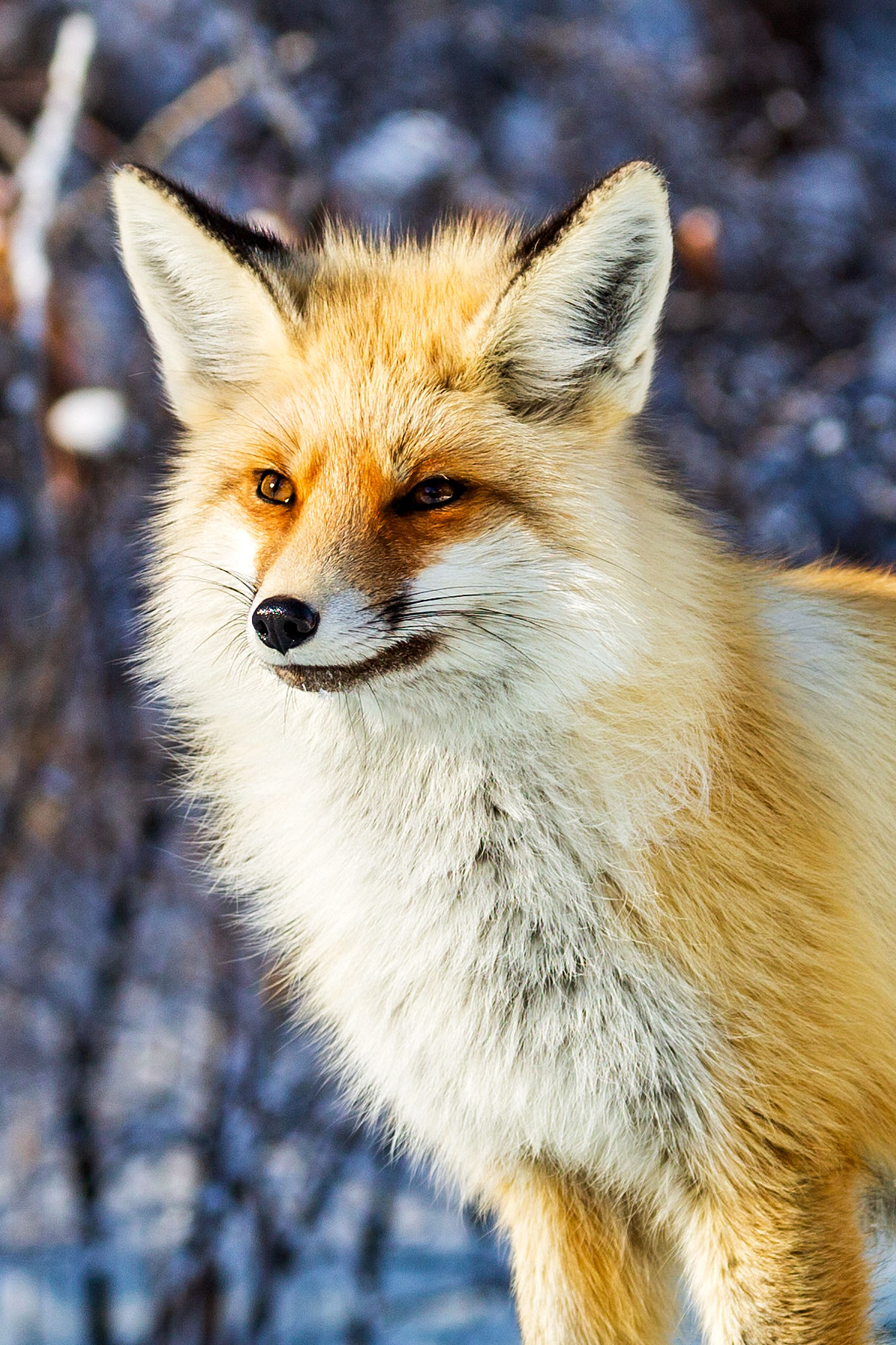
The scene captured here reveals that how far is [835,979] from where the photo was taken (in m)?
1.66

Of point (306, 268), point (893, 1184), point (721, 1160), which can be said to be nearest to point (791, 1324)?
point (721, 1160)

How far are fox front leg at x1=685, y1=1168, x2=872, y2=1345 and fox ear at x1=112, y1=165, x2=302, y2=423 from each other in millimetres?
1364

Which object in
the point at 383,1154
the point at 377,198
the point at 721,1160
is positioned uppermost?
the point at 377,198

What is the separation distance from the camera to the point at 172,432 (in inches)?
173

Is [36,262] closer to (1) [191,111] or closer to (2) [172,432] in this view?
(2) [172,432]

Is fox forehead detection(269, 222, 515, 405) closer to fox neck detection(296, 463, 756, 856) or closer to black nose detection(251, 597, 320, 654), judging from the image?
fox neck detection(296, 463, 756, 856)

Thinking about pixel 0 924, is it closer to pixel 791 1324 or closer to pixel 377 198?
pixel 377 198

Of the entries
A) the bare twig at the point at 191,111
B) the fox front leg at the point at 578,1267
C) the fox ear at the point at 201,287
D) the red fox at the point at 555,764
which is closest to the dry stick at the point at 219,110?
the bare twig at the point at 191,111

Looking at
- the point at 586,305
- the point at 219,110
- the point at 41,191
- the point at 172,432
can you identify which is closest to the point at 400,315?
the point at 586,305

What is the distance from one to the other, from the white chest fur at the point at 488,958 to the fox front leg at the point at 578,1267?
0.13 metres

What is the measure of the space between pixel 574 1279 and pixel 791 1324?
1.41ft

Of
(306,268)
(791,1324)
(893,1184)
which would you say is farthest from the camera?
(306,268)

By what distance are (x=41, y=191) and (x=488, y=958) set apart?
3695mm

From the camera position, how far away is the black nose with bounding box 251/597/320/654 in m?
1.47
